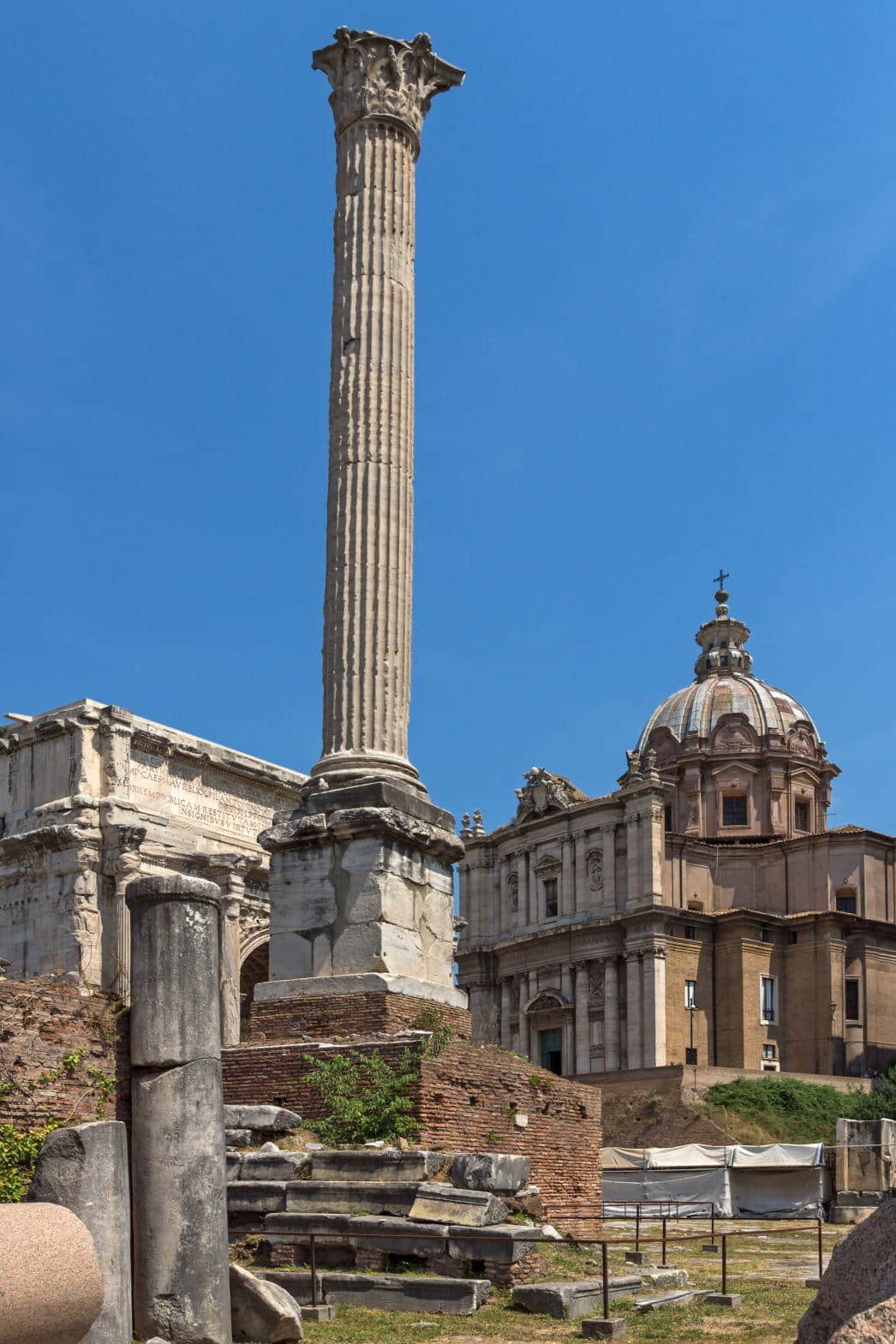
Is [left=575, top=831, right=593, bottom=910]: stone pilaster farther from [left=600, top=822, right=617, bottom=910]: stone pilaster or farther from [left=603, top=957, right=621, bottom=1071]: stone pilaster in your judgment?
[left=603, top=957, right=621, bottom=1071]: stone pilaster

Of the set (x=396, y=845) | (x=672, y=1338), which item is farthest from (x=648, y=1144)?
(x=672, y=1338)

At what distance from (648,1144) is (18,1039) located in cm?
3705

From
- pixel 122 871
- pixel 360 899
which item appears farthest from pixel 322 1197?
pixel 122 871

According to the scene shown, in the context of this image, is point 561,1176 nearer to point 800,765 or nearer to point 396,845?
point 396,845

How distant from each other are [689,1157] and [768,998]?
28.7m

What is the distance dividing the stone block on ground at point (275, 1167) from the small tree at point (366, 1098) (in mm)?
550

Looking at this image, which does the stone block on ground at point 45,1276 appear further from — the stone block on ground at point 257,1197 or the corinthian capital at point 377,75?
the corinthian capital at point 377,75

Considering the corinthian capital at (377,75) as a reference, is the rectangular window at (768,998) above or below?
below

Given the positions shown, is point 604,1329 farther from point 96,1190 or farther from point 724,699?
point 724,699

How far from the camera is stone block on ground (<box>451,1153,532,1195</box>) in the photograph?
41.0 ft

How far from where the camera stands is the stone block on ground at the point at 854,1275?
6480mm

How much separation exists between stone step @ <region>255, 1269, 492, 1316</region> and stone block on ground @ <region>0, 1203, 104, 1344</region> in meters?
3.72

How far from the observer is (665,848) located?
62906 millimetres

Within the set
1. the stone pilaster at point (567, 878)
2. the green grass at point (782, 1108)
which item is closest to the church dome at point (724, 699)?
the stone pilaster at point (567, 878)
